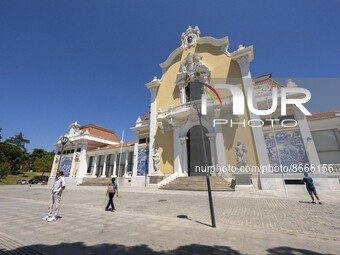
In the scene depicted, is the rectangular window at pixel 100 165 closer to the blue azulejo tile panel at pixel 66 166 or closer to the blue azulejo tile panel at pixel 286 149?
the blue azulejo tile panel at pixel 66 166

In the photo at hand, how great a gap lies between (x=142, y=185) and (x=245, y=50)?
19921 millimetres

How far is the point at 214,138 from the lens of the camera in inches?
709

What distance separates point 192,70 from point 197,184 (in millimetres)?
13760

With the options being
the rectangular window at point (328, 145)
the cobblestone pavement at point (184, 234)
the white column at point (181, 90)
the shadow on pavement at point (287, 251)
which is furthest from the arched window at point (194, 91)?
the shadow on pavement at point (287, 251)

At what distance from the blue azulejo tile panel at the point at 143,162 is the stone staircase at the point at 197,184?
5802 mm

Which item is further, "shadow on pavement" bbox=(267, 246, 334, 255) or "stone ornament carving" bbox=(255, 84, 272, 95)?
"stone ornament carving" bbox=(255, 84, 272, 95)

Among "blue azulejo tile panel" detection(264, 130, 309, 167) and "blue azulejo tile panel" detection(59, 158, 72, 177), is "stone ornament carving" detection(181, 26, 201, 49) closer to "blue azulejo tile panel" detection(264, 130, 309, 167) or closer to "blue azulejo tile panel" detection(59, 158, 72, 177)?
"blue azulejo tile panel" detection(264, 130, 309, 167)

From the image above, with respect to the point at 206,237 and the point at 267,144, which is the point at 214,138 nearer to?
the point at 267,144

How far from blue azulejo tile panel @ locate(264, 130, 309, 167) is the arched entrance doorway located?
20.2ft

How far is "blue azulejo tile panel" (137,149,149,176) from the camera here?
2256 centimetres

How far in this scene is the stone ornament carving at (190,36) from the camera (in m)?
23.4

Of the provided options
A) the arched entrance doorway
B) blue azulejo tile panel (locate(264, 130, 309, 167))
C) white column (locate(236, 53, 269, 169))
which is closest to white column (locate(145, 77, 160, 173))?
the arched entrance doorway

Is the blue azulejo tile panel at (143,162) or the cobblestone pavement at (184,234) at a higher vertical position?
the blue azulejo tile panel at (143,162)

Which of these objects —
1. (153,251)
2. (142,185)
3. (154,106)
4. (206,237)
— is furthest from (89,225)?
(154,106)
